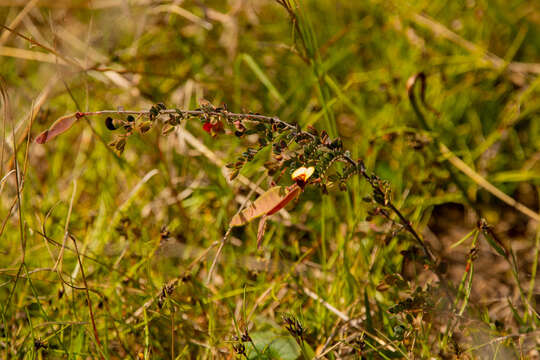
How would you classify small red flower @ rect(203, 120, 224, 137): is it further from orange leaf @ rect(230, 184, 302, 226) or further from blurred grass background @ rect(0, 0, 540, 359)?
blurred grass background @ rect(0, 0, 540, 359)

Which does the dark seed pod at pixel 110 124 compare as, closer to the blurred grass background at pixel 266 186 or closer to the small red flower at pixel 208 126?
the small red flower at pixel 208 126

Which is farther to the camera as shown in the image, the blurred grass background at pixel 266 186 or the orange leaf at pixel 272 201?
the blurred grass background at pixel 266 186

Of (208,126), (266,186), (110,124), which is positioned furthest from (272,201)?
(266,186)

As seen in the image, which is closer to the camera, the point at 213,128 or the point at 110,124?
the point at 110,124

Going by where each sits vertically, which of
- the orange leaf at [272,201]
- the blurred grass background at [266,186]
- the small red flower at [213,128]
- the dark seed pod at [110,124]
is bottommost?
the blurred grass background at [266,186]

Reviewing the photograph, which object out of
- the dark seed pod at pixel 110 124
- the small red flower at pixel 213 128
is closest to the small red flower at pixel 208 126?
the small red flower at pixel 213 128

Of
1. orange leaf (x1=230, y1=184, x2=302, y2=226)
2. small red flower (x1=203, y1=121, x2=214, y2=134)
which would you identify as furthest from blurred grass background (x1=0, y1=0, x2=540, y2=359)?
small red flower (x1=203, y1=121, x2=214, y2=134)

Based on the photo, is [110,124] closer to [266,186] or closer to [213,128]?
[213,128]

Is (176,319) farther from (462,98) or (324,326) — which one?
(462,98)
